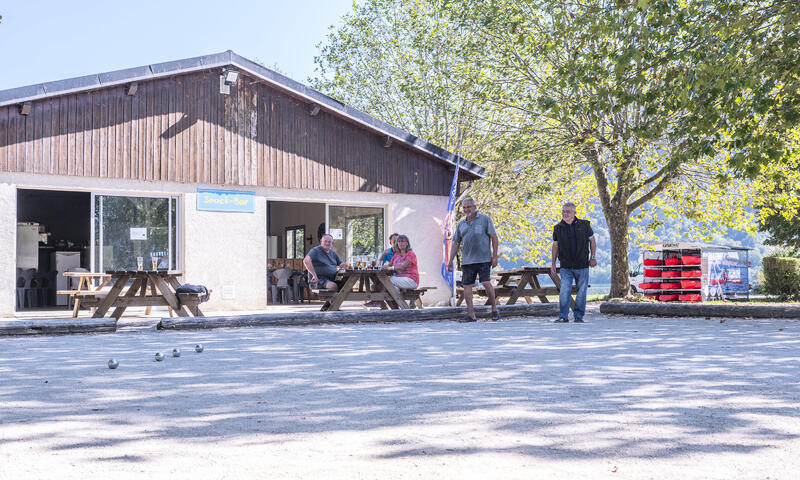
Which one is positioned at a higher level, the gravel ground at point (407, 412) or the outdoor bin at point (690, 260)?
the outdoor bin at point (690, 260)

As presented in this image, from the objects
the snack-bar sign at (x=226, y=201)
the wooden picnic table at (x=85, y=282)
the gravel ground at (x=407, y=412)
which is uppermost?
the snack-bar sign at (x=226, y=201)

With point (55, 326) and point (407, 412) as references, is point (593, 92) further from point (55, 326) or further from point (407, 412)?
point (407, 412)

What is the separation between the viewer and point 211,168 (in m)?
14.4

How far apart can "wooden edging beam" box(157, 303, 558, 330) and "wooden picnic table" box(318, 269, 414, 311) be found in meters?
0.53

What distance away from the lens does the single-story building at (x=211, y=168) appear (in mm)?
12906

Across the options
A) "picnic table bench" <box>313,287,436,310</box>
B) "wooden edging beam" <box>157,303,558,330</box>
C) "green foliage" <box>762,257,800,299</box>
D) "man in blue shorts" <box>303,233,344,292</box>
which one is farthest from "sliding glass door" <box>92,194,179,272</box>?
"green foliage" <box>762,257,800,299</box>

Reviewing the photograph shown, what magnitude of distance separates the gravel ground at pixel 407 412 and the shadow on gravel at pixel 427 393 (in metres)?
0.02

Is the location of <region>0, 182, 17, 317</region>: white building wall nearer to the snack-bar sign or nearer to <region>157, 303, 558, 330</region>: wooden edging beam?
the snack-bar sign

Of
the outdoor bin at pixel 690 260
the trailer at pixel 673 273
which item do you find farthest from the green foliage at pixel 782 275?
the outdoor bin at pixel 690 260

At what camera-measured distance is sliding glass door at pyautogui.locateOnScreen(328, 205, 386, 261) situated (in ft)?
53.8

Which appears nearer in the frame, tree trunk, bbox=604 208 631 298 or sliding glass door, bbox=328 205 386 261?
sliding glass door, bbox=328 205 386 261

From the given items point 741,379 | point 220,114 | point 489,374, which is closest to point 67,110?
point 220,114

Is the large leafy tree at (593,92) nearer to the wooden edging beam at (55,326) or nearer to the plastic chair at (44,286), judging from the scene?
the wooden edging beam at (55,326)

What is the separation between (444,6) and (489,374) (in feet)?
56.6
